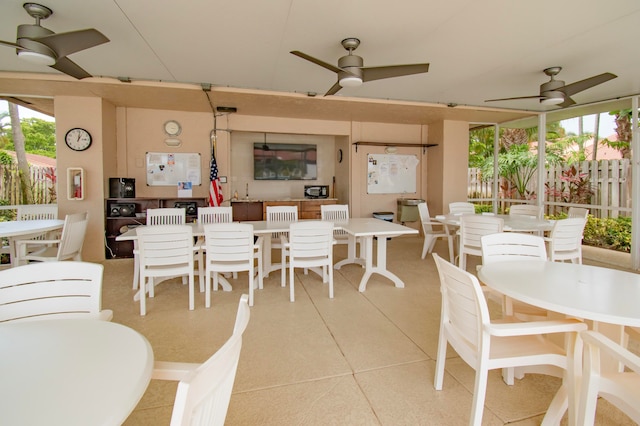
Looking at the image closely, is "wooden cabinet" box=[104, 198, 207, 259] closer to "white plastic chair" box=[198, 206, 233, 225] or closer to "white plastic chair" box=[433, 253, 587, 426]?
"white plastic chair" box=[198, 206, 233, 225]

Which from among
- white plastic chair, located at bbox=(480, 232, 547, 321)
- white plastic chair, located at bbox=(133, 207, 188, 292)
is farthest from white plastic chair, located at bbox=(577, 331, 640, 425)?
white plastic chair, located at bbox=(133, 207, 188, 292)

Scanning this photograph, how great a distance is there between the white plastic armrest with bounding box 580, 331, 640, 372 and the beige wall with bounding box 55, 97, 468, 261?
586 cm

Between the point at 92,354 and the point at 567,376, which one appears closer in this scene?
the point at 92,354

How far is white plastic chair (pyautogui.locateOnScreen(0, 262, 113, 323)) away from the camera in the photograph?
144 cm

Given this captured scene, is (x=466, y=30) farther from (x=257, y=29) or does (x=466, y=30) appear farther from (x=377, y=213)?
(x=377, y=213)

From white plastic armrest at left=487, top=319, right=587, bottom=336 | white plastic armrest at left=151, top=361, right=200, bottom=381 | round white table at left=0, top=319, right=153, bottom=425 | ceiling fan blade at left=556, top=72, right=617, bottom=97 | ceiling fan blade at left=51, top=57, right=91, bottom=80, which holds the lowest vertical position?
white plastic armrest at left=151, top=361, right=200, bottom=381

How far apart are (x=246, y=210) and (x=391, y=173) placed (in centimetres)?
329

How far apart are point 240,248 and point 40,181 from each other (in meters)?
5.14

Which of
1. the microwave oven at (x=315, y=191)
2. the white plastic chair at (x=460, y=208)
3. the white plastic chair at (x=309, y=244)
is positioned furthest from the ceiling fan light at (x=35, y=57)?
the white plastic chair at (x=460, y=208)

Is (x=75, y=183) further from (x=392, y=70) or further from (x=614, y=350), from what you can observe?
(x=614, y=350)

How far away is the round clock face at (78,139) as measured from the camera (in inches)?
199

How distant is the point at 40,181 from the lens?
5.93 m

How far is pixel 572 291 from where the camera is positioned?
160cm

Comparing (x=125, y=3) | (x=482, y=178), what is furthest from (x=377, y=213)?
(x=125, y=3)
